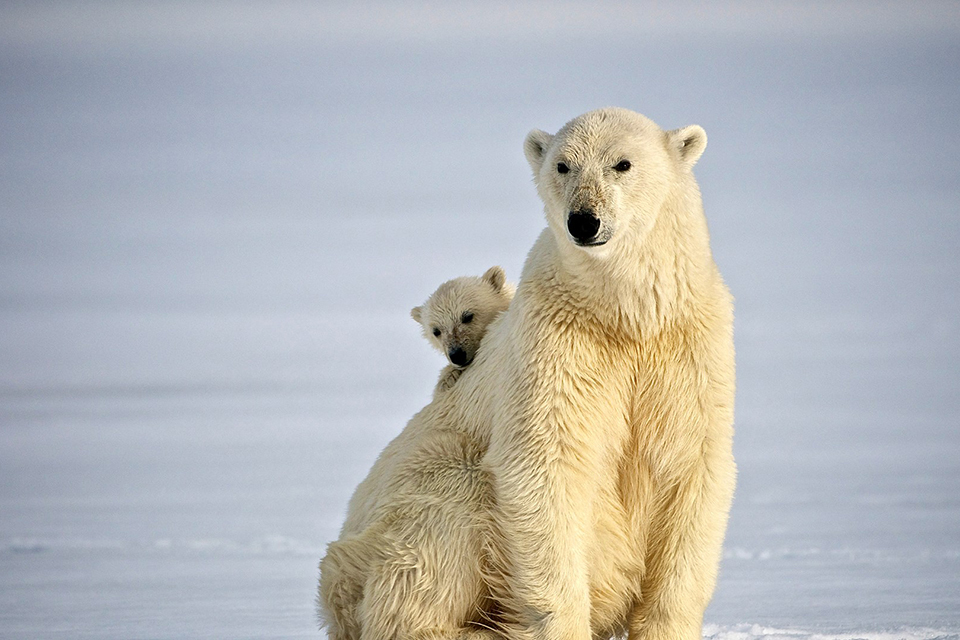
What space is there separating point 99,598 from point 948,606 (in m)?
5.37

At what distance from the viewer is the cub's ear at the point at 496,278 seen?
5887mm

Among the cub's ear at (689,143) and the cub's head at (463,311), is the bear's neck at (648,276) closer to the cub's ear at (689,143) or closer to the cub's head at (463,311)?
the cub's ear at (689,143)

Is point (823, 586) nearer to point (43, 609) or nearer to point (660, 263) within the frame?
point (660, 263)

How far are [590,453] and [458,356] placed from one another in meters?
1.21

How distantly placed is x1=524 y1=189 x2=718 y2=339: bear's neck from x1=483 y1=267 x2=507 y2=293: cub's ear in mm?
1562

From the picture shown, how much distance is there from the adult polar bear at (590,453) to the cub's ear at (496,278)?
4.43ft

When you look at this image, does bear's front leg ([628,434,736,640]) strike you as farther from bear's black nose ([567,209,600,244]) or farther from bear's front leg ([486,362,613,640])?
bear's black nose ([567,209,600,244])

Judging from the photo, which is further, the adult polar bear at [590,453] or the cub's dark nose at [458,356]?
the cub's dark nose at [458,356]

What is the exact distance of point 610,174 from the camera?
4.04m

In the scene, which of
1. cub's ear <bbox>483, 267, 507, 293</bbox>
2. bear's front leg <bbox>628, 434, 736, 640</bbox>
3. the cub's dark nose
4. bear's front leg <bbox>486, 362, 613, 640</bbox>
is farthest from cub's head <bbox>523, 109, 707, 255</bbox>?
cub's ear <bbox>483, 267, 507, 293</bbox>

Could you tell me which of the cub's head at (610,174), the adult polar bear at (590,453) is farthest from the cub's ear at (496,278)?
the cub's head at (610,174)

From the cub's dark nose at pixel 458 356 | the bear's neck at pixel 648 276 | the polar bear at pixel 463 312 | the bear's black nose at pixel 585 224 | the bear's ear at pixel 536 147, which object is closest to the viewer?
the bear's black nose at pixel 585 224

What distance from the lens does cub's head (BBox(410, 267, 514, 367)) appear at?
5.43 metres

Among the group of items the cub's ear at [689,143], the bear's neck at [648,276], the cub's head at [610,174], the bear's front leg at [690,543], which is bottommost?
the bear's front leg at [690,543]
